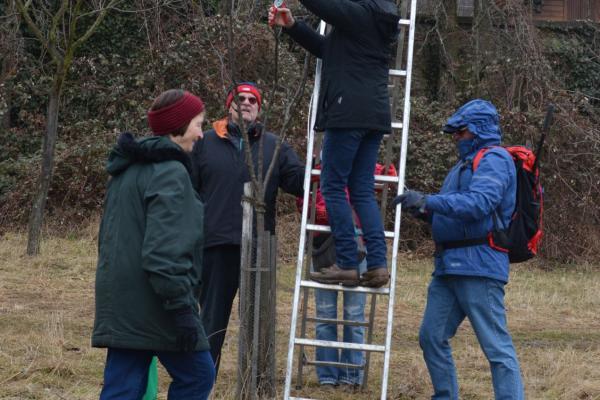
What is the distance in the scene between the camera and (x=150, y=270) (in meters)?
4.38

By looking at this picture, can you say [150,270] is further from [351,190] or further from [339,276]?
[351,190]

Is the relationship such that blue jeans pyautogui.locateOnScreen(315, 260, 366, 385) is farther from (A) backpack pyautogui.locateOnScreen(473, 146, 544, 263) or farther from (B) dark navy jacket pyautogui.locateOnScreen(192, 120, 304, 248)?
(A) backpack pyautogui.locateOnScreen(473, 146, 544, 263)

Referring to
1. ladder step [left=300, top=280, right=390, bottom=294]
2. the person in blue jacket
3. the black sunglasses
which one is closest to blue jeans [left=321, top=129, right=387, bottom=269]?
ladder step [left=300, top=280, right=390, bottom=294]

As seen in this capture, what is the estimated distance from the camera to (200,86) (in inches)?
691

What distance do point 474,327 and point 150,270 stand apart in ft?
7.46

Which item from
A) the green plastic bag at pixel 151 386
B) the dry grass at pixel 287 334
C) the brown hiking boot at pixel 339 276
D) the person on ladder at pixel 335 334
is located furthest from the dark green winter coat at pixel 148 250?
the person on ladder at pixel 335 334

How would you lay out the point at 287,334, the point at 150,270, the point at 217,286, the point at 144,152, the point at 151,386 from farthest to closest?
the point at 287,334 < the point at 217,286 < the point at 151,386 < the point at 144,152 < the point at 150,270

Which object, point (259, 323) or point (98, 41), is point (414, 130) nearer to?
point (98, 41)

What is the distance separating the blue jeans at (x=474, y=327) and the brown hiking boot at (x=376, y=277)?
31cm

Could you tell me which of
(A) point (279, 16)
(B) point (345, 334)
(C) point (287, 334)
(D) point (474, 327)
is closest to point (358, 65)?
(A) point (279, 16)

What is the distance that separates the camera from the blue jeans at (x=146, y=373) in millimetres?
4617

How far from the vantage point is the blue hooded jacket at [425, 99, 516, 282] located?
19.0 feet

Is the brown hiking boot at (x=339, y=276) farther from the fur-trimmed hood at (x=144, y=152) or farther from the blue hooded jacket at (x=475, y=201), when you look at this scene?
the fur-trimmed hood at (x=144, y=152)

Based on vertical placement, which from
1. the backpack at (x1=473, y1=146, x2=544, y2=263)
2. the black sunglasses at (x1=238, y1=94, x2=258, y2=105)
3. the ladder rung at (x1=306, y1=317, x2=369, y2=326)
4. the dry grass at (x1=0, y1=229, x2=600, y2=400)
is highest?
the black sunglasses at (x1=238, y1=94, x2=258, y2=105)
